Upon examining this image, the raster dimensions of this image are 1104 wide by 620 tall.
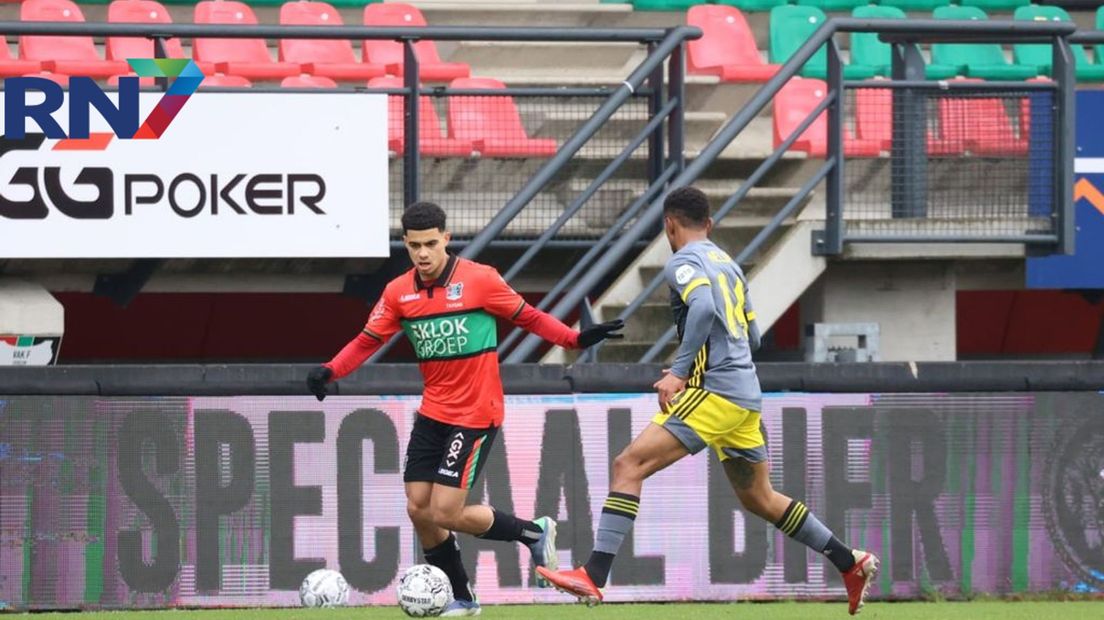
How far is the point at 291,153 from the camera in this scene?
37.9ft

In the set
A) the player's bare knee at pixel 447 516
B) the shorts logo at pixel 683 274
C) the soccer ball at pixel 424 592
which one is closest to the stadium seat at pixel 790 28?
the shorts logo at pixel 683 274

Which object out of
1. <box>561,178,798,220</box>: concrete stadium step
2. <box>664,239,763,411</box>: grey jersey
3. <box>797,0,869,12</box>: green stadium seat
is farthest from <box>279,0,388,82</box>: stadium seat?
→ <box>664,239,763,411</box>: grey jersey

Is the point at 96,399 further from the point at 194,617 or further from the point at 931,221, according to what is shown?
the point at 931,221

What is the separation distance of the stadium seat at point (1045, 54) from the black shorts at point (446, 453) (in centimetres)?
934

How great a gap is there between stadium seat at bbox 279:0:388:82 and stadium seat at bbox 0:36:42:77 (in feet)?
6.56

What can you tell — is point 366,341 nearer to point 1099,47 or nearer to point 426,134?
point 426,134

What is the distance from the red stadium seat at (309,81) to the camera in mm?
13540

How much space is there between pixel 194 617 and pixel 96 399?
1396mm

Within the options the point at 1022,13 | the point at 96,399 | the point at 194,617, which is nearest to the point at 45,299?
the point at 96,399

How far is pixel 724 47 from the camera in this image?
50.8ft

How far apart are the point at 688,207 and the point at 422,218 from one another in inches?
45.2

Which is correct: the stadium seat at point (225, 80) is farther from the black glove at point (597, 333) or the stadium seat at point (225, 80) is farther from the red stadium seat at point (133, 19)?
the black glove at point (597, 333)

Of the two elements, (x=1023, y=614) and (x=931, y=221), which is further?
(x=931, y=221)

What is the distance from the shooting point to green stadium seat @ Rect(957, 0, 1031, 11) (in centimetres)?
1812
